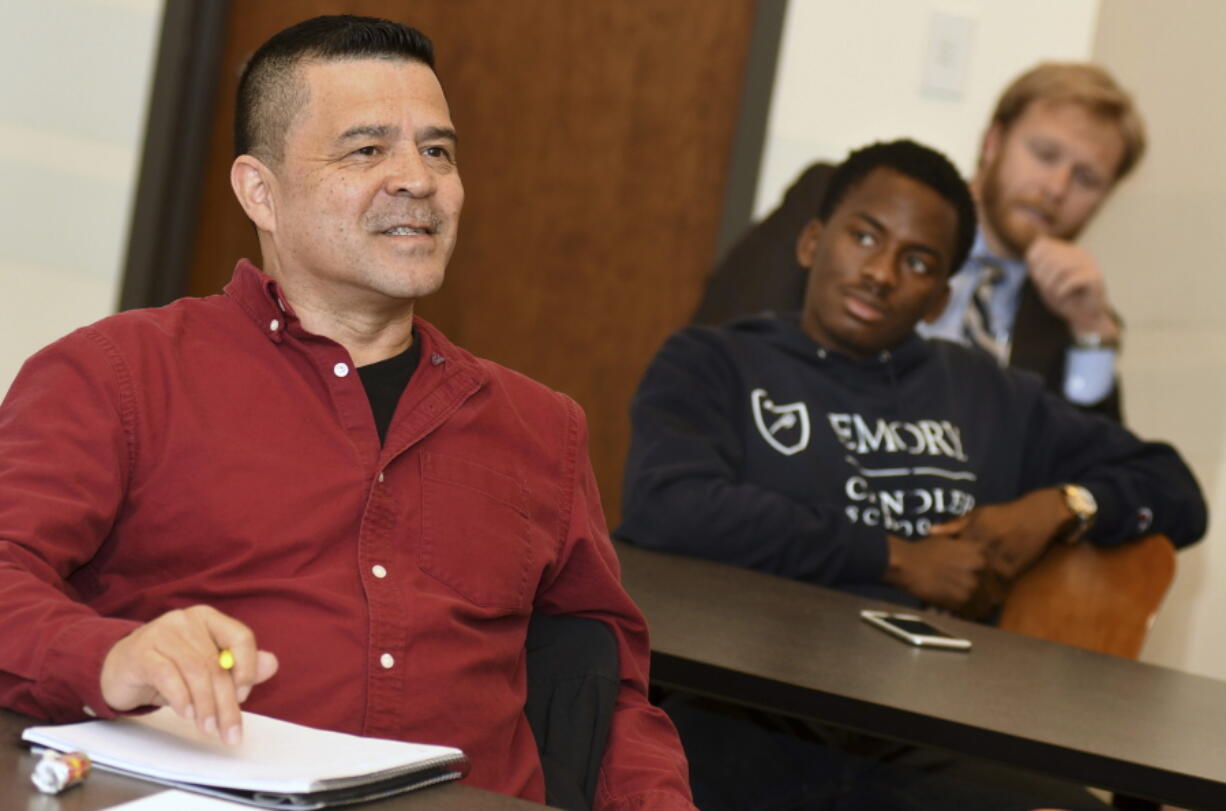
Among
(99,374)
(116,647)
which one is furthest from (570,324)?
(116,647)

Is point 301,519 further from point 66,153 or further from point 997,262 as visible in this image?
point 66,153

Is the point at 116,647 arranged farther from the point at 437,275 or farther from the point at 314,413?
the point at 437,275

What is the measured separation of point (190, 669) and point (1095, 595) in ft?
6.05

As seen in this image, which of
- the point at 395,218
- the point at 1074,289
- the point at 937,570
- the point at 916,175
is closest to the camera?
the point at 395,218

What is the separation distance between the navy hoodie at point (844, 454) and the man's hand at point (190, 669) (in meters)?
1.40

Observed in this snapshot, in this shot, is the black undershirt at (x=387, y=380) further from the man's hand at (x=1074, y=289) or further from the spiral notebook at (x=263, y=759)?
the man's hand at (x=1074, y=289)

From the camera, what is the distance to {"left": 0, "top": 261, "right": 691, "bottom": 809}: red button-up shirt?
48.9 inches

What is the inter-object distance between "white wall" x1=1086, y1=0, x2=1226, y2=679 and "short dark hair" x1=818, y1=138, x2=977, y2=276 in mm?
1194

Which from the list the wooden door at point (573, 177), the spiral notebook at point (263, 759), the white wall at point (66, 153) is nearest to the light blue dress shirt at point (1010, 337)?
the wooden door at point (573, 177)

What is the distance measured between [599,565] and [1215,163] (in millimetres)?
2811

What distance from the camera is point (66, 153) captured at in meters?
3.88

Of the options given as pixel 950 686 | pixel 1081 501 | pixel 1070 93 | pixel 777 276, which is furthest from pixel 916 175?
pixel 950 686

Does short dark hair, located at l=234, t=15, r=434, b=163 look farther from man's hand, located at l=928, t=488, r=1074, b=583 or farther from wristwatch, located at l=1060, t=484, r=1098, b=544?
wristwatch, located at l=1060, t=484, r=1098, b=544

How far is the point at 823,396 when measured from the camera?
2623 mm
